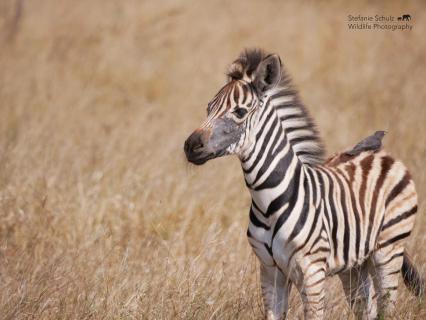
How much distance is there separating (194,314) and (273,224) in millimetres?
903

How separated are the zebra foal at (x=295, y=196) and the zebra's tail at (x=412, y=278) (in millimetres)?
289

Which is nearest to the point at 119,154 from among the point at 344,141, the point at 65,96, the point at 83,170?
the point at 83,170

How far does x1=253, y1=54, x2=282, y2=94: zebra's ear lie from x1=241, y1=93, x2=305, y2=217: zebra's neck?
13cm

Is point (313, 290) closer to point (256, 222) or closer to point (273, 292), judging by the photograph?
point (273, 292)

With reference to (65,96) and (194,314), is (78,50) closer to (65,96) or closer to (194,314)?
(65,96)

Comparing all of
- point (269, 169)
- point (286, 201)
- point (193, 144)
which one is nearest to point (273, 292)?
point (286, 201)

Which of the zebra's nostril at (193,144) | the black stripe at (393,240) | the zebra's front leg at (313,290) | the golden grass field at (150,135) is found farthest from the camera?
the golden grass field at (150,135)

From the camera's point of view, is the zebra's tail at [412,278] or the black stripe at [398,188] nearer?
the black stripe at [398,188]

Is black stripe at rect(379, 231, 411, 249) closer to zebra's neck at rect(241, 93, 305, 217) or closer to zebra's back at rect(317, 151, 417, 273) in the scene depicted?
zebra's back at rect(317, 151, 417, 273)

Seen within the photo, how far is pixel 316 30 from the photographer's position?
14398 mm

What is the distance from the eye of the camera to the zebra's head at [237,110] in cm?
432

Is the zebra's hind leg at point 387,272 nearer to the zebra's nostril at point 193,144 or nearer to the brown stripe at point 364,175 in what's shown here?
the brown stripe at point 364,175

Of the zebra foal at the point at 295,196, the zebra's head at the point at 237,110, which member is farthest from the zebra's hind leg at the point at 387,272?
the zebra's head at the point at 237,110

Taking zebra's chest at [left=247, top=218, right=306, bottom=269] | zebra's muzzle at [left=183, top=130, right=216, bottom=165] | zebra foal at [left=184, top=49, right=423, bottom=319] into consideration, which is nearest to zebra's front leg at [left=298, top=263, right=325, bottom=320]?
zebra foal at [left=184, top=49, right=423, bottom=319]
